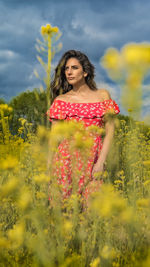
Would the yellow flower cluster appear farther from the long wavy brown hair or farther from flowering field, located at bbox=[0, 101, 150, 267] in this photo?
the long wavy brown hair

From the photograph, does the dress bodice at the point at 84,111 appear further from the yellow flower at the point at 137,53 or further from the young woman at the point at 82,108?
the yellow flower at the point at 137,53

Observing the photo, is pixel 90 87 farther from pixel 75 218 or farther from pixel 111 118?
pixel 75 218

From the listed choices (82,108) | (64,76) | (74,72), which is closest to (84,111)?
(82,108)

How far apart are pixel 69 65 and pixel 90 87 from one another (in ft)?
1.22

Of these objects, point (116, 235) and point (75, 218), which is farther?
point (116, 235)

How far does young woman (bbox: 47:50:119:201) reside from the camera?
8.94 ft

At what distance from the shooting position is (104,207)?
4.38ft

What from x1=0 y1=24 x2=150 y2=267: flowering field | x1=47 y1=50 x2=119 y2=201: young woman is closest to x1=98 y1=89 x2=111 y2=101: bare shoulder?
x1=47 y1=50 x2=119 y2=201: young woman

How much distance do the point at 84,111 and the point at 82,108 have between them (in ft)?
0.15

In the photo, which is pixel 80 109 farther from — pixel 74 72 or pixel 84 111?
pixel 74 72

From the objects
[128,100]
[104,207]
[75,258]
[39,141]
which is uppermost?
[128,100]

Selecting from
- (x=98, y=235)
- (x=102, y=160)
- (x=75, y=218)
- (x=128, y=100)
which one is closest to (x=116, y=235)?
(x=98, y=235)

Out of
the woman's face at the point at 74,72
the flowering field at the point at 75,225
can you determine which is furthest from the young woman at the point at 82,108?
the flowering field at the point at 75,225

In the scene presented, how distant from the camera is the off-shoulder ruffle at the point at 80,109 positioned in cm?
287
